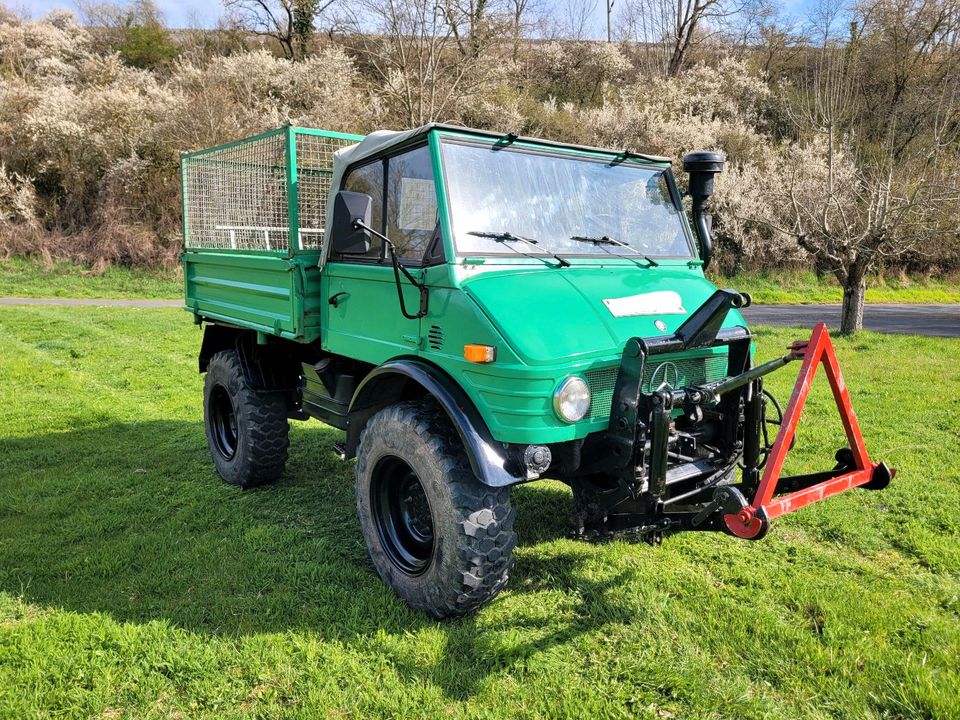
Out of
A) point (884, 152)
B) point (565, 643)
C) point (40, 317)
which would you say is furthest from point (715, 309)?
point (40, 317)

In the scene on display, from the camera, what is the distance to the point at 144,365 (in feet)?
29.4

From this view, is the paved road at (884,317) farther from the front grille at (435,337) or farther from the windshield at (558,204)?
the front grille at (435,337)

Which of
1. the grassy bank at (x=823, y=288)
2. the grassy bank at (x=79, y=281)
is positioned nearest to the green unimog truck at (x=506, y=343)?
the grassy bank at (x=79, y=281)

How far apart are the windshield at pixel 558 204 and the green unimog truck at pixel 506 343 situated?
11mm

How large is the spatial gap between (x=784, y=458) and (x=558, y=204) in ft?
5.56

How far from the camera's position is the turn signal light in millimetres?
2852

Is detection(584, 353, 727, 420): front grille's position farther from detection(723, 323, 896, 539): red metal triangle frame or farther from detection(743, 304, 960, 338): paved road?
detection(743, 304, 960, 338): paved road

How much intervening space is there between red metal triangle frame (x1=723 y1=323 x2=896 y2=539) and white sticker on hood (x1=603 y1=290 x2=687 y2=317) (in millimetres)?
578

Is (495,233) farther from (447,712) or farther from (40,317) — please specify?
(40,317)

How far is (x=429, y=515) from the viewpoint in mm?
3473

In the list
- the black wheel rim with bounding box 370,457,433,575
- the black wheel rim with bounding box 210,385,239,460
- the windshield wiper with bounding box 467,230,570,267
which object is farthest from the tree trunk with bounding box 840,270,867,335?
the black wheel rim with bounding box 370,457,433,575

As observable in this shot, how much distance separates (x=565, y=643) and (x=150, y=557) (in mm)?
2372

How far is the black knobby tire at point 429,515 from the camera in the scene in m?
3.00

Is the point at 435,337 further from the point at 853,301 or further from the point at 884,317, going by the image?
the point at 884,317
